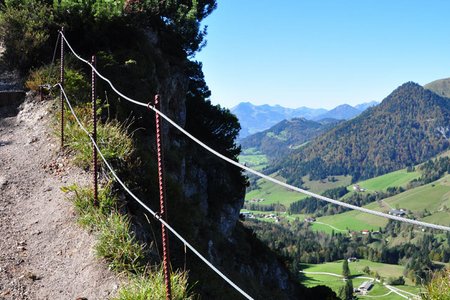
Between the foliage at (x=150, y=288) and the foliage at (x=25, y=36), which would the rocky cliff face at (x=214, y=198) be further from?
the foliage at (x=25, y=36)

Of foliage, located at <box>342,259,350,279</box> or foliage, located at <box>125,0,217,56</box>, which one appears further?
foliage, located at <box>342,259,350,279</box>

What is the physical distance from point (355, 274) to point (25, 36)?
16024 cm

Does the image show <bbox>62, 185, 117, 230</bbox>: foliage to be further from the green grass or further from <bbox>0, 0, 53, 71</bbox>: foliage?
<bbox>0, 0, 53, 71</bbox>: foliage

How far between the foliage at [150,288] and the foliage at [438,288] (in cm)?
418

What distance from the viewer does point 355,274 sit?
15500cm

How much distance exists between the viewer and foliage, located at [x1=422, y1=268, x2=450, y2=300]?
22.1ft

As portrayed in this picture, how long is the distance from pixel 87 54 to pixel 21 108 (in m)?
3.49

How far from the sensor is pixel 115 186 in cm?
821

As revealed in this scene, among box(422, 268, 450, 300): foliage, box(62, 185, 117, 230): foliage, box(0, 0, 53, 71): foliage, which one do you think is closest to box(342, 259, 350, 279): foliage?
box(0, 0, 53, 71): foliage

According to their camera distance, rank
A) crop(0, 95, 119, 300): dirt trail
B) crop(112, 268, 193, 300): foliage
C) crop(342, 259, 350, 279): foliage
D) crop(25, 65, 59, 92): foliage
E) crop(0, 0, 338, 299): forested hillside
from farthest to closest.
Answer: crop(342, 259, 350, 279): foliage
crop(25, 65, 59, 92): foliage
crop(0, 0, 338, 299): forested hillside
crop(0, 95, 119, 300): dirt trail
crop(112, 268, 193, 300): foliage

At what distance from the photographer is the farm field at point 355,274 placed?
130 m

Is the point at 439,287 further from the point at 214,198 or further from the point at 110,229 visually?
the point at 214,198

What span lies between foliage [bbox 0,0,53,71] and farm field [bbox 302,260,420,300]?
119213 millimetres

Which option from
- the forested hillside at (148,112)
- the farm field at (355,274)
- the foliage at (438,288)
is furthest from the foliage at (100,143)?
the farm field at (355,274)
